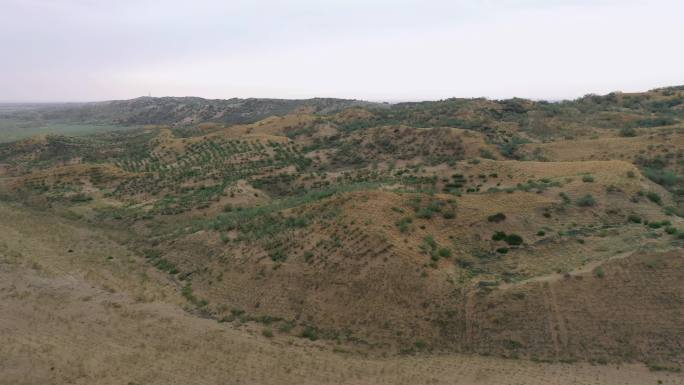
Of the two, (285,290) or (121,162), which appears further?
(121,162)

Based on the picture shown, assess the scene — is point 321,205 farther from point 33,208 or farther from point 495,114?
point 495,114

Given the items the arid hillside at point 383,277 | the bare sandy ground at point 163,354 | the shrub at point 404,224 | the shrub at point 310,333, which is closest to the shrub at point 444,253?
the arid hillside at point 383,277

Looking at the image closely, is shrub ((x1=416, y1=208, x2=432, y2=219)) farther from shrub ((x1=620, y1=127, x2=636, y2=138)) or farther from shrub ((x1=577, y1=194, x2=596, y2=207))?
shrub ((x1=620, y1=127, x2=636, y2=138))

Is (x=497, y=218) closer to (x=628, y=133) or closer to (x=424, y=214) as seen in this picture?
(x=424, y=214)

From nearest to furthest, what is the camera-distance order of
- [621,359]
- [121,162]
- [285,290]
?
[621,359]
[285,290]
[121,162]

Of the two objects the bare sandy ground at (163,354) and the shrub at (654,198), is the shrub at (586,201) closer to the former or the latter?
the shrub at (654,198)

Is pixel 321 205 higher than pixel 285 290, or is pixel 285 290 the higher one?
pixel 321 205

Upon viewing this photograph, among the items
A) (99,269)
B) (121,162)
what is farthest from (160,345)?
(121,162)
